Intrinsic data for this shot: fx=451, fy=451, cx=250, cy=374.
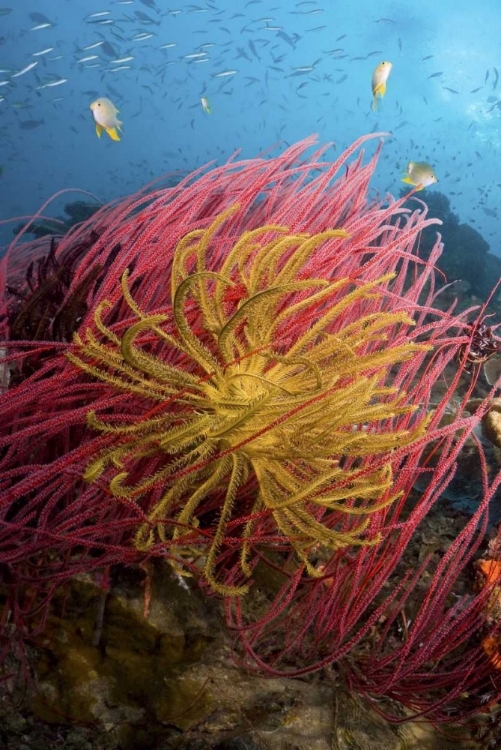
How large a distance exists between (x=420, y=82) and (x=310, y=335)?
106548mm

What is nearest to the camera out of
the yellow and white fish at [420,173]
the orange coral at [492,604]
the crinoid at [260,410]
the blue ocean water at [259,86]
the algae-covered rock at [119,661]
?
the crinoid at [260,410]

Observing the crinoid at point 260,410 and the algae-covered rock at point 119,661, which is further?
the algae-covered rock at point 119,661

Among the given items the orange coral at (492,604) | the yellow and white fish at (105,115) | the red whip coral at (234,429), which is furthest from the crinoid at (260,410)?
the yellow and white fish at (105,115)

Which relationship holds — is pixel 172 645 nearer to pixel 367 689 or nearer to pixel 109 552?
pixel 109 552

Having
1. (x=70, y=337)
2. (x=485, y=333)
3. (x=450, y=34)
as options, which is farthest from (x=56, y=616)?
(x=450, y=34)

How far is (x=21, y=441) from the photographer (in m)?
1.84

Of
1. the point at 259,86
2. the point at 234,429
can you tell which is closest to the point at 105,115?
the point at 234,429

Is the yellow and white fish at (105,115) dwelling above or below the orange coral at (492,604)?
above

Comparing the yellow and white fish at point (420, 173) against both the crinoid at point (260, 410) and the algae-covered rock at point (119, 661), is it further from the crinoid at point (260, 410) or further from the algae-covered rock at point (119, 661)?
the algae-covered rock at point (119, 661)

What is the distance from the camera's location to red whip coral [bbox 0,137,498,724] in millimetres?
1417

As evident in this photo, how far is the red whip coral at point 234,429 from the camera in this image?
55.8 inches

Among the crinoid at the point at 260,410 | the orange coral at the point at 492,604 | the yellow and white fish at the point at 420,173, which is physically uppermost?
the crinoid at the point at 260,410

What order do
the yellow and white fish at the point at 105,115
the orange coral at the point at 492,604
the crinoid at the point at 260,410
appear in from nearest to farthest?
the crinoid at the point at 260,410, the orange coral at the point at 492,604, the yellow and white fish at the point at 105,115

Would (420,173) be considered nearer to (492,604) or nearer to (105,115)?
(105,115)
